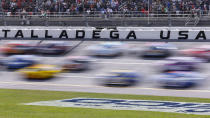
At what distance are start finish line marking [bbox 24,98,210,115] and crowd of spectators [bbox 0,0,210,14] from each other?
18406 mm

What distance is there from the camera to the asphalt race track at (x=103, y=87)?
55.0 feet

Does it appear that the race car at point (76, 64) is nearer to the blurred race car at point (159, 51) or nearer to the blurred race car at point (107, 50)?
the blurred race car at point (107, 50)

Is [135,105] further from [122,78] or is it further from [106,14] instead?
[106,14]

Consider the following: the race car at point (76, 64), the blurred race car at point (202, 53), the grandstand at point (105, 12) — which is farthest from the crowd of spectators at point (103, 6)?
the race car at point (76, 64)

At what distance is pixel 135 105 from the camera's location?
1309cm

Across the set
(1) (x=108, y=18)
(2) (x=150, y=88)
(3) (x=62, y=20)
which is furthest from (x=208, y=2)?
(2) (x=150, y=88)

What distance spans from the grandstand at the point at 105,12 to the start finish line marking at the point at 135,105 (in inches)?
681

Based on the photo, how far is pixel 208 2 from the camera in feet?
104

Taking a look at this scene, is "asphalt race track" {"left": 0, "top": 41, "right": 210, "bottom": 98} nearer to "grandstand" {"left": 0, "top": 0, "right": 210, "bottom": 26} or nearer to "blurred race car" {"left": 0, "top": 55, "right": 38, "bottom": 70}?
"blurred race car" {"left": 0, "top": 55, "right": 38, "bottom": 70}

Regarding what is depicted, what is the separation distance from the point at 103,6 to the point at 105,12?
103 centimetres

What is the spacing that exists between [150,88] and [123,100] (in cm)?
329

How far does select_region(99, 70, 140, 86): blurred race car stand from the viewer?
17875 mm

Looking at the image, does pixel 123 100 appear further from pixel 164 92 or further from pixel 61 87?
pixel 61 87

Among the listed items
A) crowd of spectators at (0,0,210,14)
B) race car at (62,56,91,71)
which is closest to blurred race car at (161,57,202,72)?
race car at (62,56,91,71)
